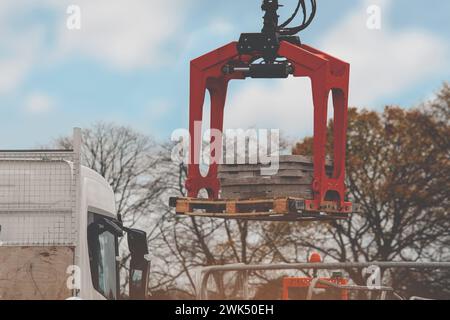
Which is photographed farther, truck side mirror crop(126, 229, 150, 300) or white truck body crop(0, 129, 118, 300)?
truck side mirror crop(126, 229, 150, 300)

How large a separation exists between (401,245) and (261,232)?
544 cm

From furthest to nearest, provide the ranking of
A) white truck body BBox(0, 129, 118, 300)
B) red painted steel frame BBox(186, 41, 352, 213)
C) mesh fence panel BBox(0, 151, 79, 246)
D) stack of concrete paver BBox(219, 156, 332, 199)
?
red painted steel frame BBox(186, 41, 352, 213), stack of concrete paver BBox(219, 156, 332, 199), mesh fence panel BBox(0, 151, 79, 246), white truck body BBox(0, 129, 118, 300)

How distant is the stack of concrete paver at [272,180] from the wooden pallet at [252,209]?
153mm

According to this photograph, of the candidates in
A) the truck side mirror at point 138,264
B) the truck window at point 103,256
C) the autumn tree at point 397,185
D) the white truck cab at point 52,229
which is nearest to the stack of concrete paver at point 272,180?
the truck side mirror at point 138,264

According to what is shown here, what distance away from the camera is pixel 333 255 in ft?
116

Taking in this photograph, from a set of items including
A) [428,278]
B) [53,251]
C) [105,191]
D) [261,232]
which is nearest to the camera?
[53,251]

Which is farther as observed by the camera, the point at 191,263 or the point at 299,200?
the point at 191,263

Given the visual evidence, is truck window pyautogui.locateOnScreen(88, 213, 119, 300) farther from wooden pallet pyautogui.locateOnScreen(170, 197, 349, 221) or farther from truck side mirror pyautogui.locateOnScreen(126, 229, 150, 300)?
wooden pallet pyautogui.locateOnScreen(170, 197, 349, 221)

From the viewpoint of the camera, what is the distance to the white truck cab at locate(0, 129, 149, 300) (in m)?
6.73

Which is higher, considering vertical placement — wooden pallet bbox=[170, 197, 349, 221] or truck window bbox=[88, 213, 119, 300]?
wooden pallet bbox=[170, 197, 349, 221]

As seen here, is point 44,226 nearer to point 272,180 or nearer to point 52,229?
point 52,229

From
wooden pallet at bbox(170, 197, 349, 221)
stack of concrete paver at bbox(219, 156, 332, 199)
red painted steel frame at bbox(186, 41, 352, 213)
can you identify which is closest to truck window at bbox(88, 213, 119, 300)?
wooden pallet at bbox(170, 197, 349, 221)
